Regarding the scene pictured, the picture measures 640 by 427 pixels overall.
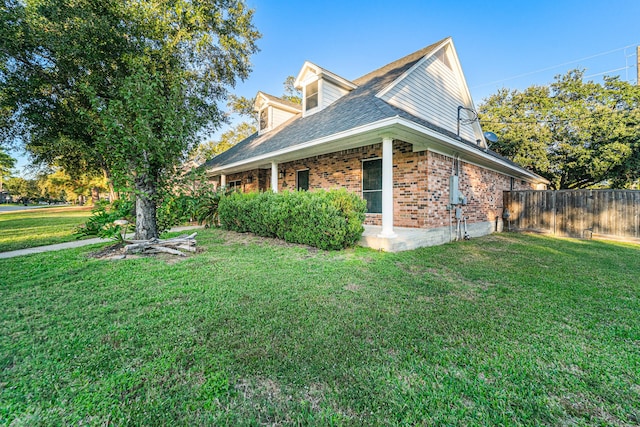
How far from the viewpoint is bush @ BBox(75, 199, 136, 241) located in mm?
5082

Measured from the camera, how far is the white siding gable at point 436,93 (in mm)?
8021

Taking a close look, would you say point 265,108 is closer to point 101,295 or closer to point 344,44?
point 344,44

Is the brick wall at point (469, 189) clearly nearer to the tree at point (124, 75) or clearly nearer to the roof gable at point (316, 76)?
the roof gable at point (316, 76)

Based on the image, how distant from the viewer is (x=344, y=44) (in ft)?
39.3

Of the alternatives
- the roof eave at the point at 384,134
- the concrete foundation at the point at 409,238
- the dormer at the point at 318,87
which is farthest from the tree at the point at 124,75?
the concrete foundation at the point at 409,238

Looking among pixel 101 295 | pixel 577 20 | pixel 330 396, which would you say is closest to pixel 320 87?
pixel 101 295

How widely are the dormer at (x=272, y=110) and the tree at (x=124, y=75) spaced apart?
6.36 ft

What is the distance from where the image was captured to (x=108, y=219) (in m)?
5.14

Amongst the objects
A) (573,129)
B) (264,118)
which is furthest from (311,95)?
(573,129)

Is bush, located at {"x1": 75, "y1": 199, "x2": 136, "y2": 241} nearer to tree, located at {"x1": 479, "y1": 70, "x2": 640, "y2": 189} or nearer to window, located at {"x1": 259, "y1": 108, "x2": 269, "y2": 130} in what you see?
window, located at {"x1": 259, "y1": 108, "x2": 269, "y2": 130}

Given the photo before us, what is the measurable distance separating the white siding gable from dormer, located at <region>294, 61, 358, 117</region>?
2742 mm

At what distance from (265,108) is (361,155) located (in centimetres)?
693

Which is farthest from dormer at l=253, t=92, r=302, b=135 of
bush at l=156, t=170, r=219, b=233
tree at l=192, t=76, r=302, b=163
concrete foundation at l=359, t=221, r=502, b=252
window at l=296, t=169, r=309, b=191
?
tree at l=192, t=76, r=302, b=163

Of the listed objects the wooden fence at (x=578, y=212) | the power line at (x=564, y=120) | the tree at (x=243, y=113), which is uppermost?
the tree at (x=243, y=113)
